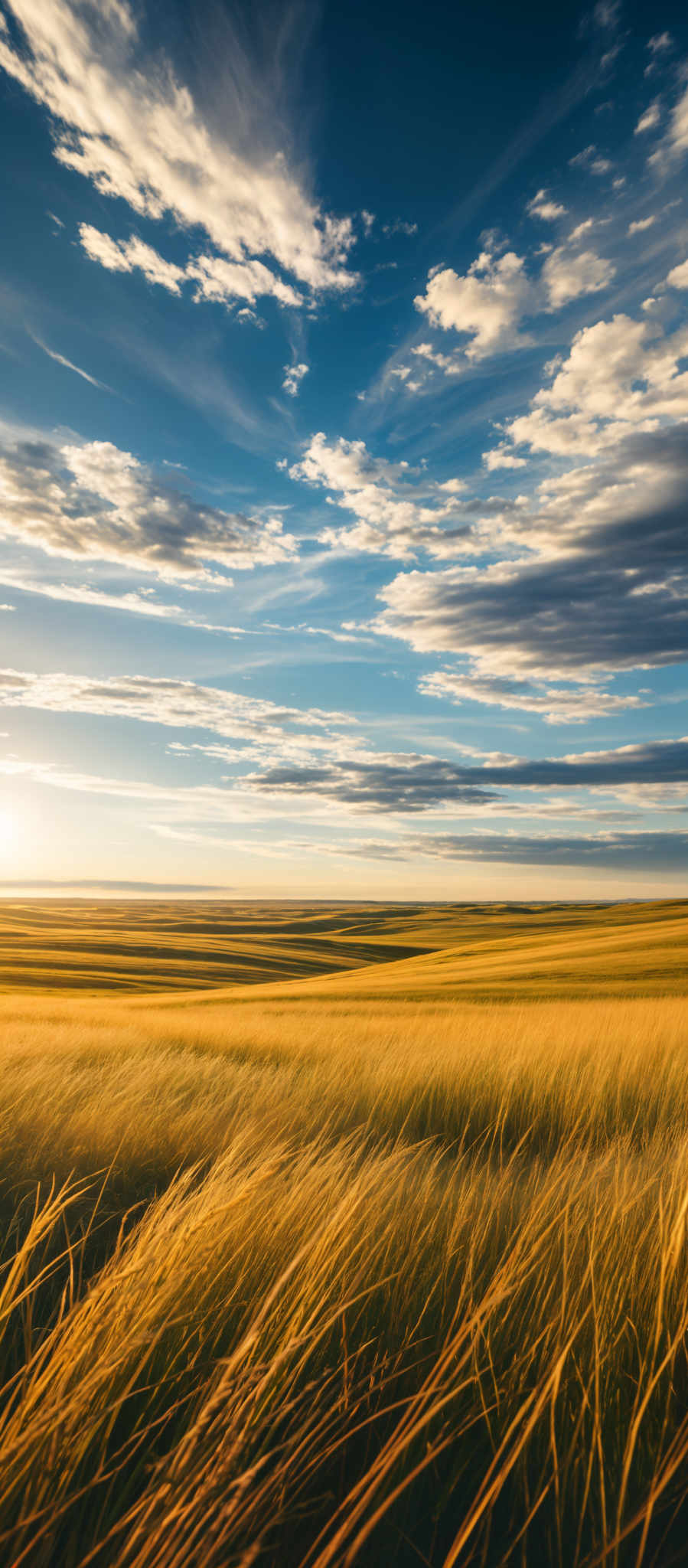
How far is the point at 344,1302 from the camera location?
92.7 inches

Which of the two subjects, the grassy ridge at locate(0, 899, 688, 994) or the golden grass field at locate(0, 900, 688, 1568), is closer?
the golden grass field at locate(0, 900, 688, 1568)

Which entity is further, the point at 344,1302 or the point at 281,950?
the point at 281,950

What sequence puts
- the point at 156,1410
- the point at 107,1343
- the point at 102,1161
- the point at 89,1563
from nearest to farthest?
the point at 89,1563
the point at 107,1343
the point at 156,1410
the point at 102,1161

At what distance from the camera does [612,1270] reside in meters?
2.75

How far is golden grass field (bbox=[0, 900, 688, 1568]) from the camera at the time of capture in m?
1.57

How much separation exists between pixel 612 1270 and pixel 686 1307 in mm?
435

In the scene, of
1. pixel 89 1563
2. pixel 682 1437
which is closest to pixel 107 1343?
pixel 89 1563

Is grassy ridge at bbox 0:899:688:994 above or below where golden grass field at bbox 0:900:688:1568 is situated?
below

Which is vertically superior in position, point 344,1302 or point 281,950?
point 344,1302

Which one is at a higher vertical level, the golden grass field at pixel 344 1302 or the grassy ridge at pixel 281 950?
the golden grass field at pixel 344 1302

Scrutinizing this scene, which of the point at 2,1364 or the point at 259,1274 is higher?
the point at 259,1274

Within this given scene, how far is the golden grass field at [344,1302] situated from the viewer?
Result: 1566 mm

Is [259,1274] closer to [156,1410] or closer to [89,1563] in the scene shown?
[156,1410]

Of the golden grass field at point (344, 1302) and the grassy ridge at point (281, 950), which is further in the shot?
the grassy ridge at point (281, 950)
